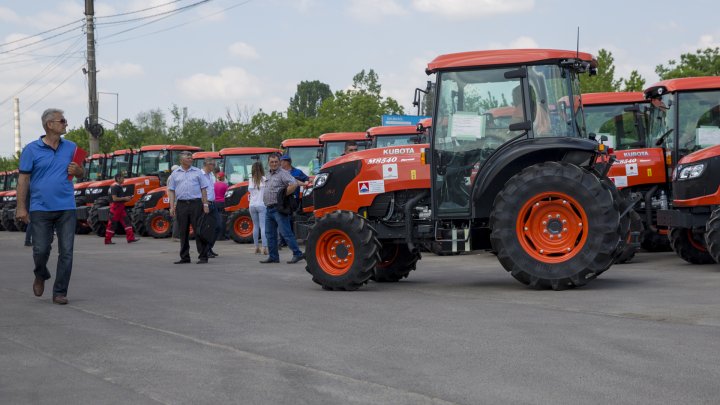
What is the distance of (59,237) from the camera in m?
11.0

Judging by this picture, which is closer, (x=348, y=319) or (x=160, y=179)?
(x=348, y=319)

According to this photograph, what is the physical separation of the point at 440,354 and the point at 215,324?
2.61 meters

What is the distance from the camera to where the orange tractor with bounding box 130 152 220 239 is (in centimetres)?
2839

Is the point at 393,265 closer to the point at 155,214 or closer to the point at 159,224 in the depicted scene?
the point at 155,214

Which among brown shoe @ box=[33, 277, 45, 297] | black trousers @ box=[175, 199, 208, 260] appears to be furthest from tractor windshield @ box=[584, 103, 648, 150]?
brown shoe @ box=[33, 277, 45, 297]

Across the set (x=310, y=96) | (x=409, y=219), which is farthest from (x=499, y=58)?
(x=310, y=96)

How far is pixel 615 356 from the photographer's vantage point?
22.5 ft

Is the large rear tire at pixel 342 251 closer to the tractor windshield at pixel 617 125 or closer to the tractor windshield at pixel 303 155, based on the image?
the tractor windshield at pixel 617 125

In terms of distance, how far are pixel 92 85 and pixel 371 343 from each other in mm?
33267

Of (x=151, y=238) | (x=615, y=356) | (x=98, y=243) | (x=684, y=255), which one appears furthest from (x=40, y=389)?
(x=151, y=238)

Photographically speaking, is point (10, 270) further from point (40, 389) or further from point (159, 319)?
point (40, 389)

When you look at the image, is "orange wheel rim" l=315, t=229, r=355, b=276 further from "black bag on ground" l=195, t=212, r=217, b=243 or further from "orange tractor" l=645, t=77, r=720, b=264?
"black bag on ground" l=195, t=212, r=217, b=243

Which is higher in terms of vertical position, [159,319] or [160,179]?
[160,179]

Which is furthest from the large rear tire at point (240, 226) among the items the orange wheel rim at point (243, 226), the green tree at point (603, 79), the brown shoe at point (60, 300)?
the green tree at point (603, 79)
